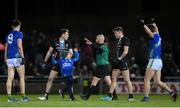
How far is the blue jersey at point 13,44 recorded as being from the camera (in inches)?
817

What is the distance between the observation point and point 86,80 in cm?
2694

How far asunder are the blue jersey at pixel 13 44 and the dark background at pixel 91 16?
11.9 meters

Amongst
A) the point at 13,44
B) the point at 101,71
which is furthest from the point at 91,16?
the point at 13,44

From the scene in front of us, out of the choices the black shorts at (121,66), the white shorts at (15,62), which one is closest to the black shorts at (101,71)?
the black shorts at (121,66)

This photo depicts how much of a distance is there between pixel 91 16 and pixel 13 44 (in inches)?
512

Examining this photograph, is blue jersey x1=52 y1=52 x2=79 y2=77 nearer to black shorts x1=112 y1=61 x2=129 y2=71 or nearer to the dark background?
black shorts x1=112 y1=61 x2=129 y2=71

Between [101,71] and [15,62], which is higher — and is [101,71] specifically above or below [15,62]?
below

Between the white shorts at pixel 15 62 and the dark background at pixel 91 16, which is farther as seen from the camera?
the dark background at pixel 91 16

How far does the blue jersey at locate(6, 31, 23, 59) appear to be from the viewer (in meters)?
20.8

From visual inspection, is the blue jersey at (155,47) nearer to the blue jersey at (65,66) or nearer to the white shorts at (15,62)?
the blue jersey at (65,66)

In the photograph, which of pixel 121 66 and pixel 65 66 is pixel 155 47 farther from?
pixel 65 66

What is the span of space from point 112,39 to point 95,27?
94cm

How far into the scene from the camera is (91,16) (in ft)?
110

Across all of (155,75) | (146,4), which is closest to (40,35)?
(146,4)
